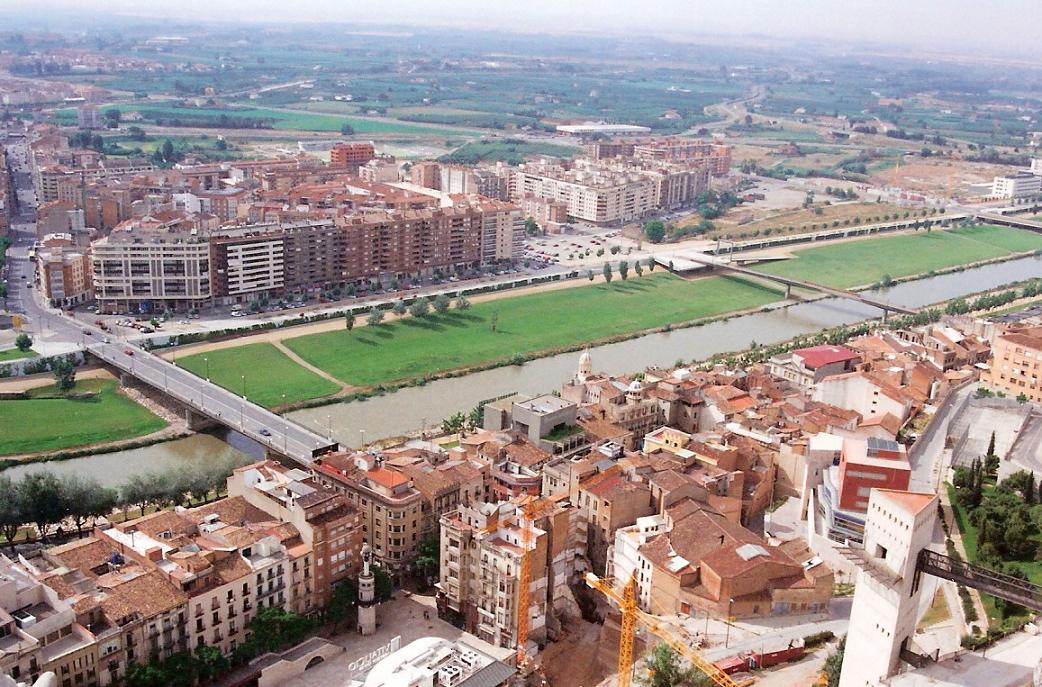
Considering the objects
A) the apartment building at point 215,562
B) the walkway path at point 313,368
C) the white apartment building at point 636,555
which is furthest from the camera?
the walkway path at point 313,368

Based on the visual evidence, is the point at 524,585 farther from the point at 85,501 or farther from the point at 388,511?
the point at 85,501

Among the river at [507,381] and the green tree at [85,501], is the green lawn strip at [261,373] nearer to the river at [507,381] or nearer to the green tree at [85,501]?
the river at [507,381]

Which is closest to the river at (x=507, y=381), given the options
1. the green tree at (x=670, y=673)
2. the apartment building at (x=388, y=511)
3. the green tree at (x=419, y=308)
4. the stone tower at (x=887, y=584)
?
the green tree at (x=419, y=308)

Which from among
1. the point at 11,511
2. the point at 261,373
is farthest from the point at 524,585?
the point at 261,373

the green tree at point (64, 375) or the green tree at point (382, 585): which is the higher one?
the green tree at point (382, 585)

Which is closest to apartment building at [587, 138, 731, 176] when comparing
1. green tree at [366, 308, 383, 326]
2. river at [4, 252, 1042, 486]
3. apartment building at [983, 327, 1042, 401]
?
river at [4, 252, 1042, 486]

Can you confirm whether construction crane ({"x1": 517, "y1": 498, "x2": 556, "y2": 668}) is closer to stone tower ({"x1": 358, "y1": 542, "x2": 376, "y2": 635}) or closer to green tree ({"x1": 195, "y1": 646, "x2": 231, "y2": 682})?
stone tower ({"x1": 358, "y1": 542, "x2": 376, "y2": 635})

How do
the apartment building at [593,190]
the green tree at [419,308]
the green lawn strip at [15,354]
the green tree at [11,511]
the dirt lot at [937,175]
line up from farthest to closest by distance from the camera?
the dirt lot at [937,175] < the apartment building at [593,190] < the green tree at [419,308] < the green lawn strip at [15,354] < the green tree at [11,511]

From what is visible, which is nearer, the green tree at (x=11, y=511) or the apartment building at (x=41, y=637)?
the apartment building at (x=41, y=637)

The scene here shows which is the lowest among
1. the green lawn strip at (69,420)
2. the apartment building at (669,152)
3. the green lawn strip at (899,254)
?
the green lawn strip at (69,420)
